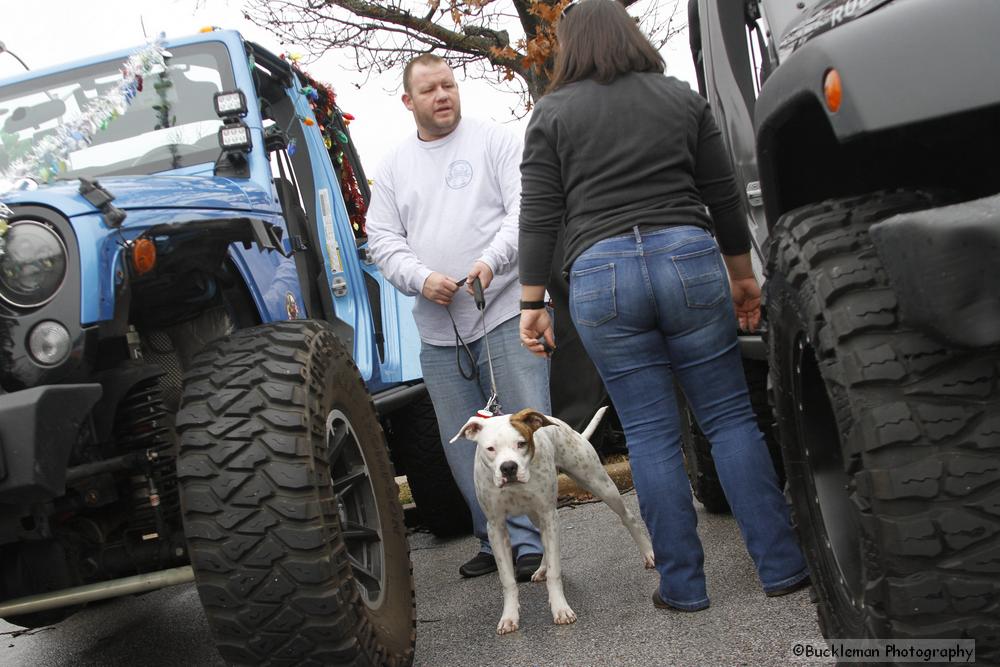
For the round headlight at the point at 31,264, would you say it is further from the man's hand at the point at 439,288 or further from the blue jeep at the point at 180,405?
the man's hand at the point at 439,288

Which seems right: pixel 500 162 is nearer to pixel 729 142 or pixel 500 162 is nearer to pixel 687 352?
pixel 729 142

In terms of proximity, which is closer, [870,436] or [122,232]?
[870,436]

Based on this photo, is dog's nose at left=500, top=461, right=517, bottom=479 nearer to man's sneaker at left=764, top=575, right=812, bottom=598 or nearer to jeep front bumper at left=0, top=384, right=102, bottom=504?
man's sneaker at left=764, top=575, right=812, bottom=598

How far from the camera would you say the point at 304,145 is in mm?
5504

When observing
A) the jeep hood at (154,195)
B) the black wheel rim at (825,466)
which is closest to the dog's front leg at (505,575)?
the jeep hood at (154,195)

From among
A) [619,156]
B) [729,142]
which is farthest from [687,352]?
[729,142]

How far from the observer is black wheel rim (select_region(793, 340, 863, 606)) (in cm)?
234

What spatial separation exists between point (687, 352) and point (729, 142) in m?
1.00

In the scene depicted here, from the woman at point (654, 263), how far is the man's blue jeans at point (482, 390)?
959mm

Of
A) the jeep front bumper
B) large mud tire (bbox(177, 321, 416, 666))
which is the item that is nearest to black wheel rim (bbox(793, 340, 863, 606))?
large mud tire (bbox(177, 321, 416, 666))

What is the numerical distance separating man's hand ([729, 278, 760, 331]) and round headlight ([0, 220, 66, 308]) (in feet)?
6.65

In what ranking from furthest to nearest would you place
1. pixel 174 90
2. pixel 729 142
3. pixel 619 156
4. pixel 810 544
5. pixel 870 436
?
pixel 174 90 < pixel 729 142 < pixel 619 156 < pixel 810 544 < pixel 870 436

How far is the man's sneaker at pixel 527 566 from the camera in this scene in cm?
471

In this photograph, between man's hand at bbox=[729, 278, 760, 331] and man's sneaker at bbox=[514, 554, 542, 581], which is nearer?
man's hand at bbox=[729, 278, 760, 331]
